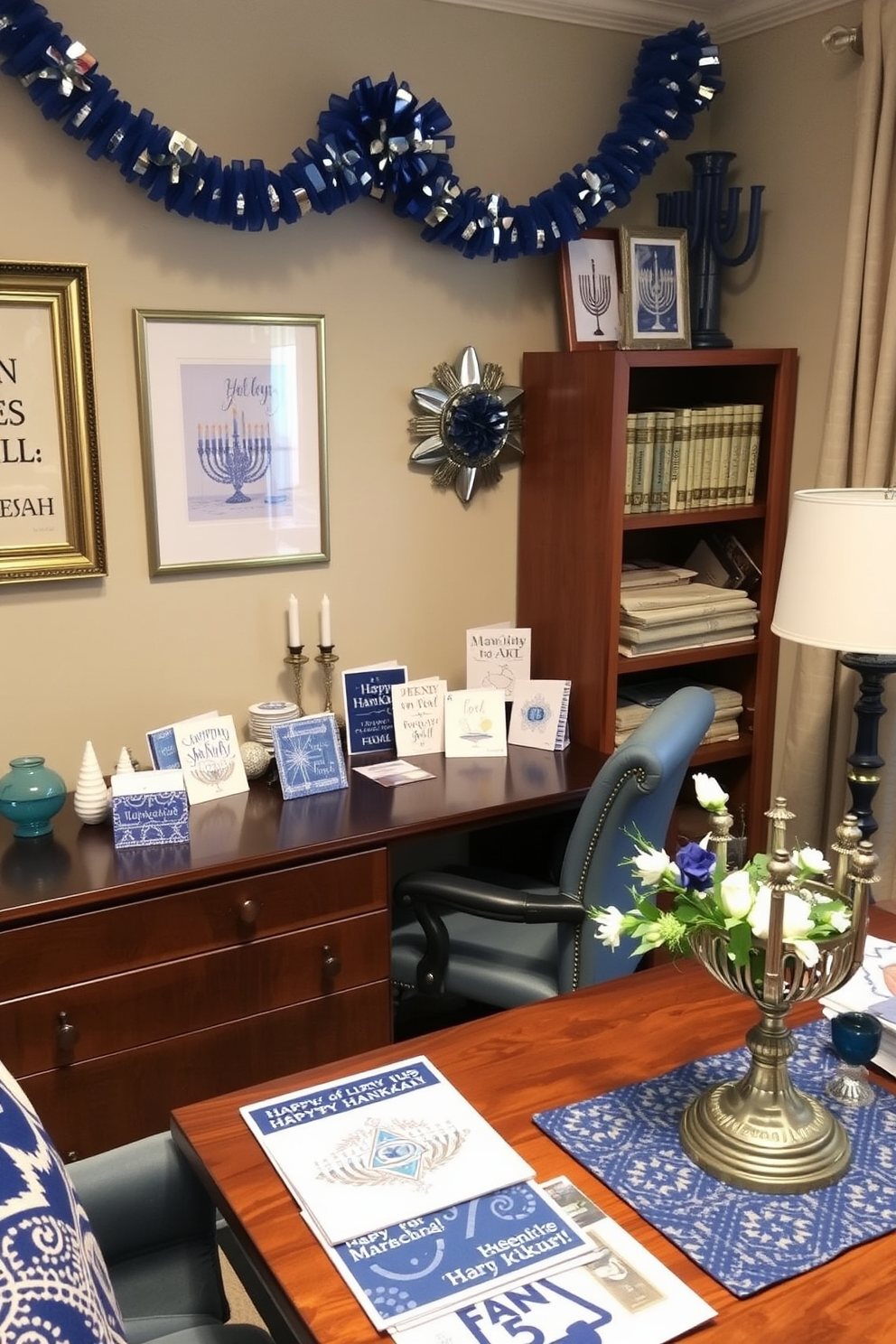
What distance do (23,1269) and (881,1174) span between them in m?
0.93

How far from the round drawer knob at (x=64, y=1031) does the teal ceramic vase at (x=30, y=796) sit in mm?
386

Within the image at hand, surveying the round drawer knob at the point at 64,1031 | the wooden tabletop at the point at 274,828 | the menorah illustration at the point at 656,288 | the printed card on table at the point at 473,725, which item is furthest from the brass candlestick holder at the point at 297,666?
the menorah illustration at the point at 656,288

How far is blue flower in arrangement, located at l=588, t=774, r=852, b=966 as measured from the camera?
Result: 4.39 feet

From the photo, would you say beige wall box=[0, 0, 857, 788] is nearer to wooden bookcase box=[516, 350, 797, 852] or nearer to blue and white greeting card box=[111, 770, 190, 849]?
wooden bookcase box=[516, 350, 797, 852]

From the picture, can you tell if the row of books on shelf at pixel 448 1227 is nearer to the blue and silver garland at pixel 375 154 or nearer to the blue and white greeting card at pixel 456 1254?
the blue and white greeting card at pixel 456 1254

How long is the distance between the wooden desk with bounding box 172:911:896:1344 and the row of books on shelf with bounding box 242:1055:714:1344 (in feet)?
0.07

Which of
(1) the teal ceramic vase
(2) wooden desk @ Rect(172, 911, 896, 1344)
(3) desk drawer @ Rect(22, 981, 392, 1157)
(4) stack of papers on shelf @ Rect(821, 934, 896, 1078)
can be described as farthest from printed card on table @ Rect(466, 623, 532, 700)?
(4) stack of papers on shelf @ Rect(821, 934, 896, 1078)

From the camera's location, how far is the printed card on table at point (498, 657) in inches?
115

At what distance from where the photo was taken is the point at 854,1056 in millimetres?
1528

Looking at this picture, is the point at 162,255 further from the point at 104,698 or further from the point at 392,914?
the point at 392,914

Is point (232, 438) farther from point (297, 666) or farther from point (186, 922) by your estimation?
point (186, 922)

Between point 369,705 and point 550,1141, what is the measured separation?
57.3 inches

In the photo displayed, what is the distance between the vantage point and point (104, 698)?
2600 millimetres

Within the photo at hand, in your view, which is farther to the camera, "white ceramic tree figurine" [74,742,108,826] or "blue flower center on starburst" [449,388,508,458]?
"blue flower center on starburst" [449,388,508,458]
